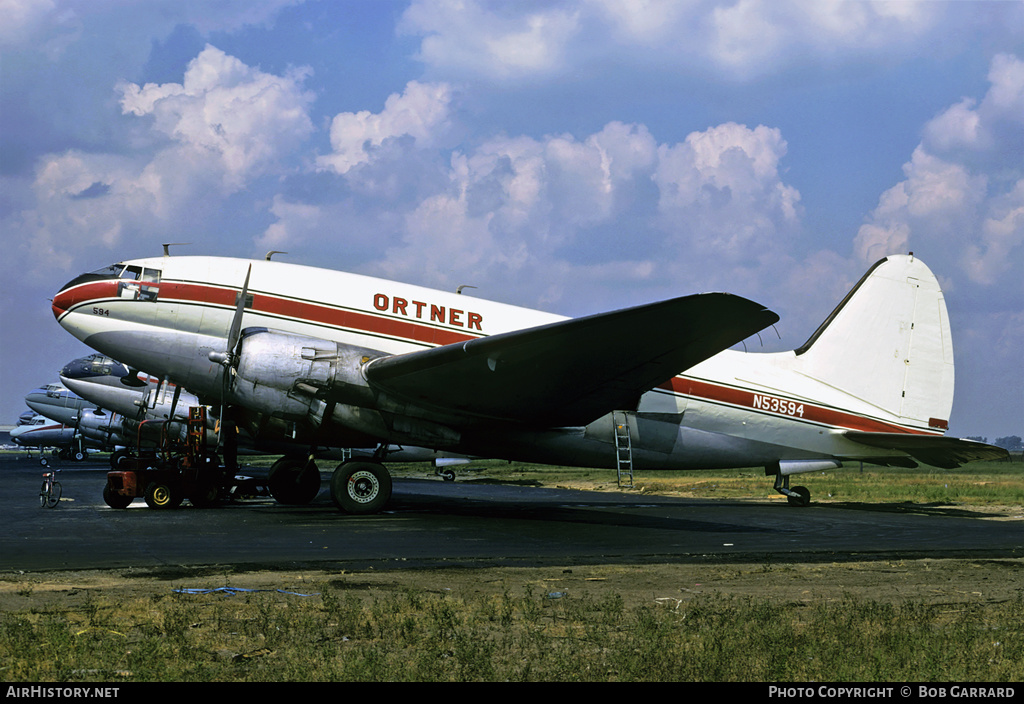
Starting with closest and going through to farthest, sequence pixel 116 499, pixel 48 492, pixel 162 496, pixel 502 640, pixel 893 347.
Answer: pixel 502 640 → pixel 116 499 → pixel 162 496 → pixel 48 492 → pixel 893 347

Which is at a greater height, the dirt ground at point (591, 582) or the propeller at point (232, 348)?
the propeller at point (232, 348)

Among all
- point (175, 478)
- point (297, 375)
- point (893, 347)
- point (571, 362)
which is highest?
point (893, 347)

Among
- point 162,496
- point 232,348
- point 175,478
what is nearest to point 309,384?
point 232,348

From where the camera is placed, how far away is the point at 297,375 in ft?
59.4

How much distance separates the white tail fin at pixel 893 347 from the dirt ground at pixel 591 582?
12.6 meters

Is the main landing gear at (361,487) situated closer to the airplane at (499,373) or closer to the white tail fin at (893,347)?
the airplane at (499,373)

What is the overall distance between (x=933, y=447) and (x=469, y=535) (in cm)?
1393

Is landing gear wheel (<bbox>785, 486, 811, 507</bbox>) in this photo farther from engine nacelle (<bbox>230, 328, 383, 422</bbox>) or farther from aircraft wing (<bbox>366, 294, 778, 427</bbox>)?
engine nacelle (<bbox>230, 328, 383, 422</bbox>)

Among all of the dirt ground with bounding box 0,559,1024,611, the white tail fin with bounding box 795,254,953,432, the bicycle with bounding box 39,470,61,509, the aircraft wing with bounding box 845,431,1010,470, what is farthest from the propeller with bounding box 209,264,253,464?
the aircraft wing with bounding box 845,431,1010,470

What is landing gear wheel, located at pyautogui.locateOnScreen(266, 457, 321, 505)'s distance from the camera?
23.7 meters

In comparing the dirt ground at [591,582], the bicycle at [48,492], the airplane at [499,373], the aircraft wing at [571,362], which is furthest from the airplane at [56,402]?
the dirt ground at [591,582]

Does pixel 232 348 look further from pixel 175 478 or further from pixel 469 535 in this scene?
pixel 469 535

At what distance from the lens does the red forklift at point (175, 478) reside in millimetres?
21781

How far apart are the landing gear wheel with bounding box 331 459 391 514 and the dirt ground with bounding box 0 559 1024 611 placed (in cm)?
808
